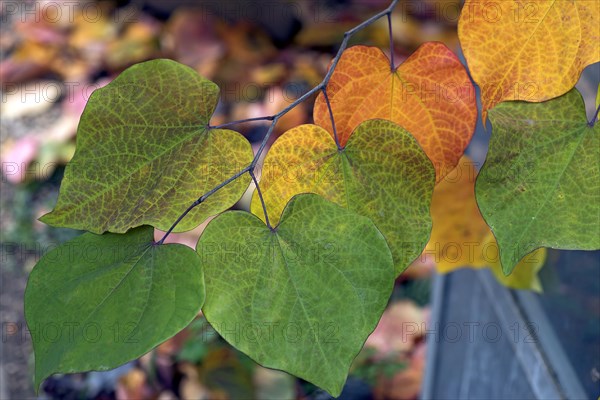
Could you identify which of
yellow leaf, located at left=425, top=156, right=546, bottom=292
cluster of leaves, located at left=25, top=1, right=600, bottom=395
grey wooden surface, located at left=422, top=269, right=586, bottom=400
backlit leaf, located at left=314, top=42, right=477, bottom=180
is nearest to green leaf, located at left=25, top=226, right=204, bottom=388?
cluster of leaves, located at left=25, top=1, right=600, bottom=395

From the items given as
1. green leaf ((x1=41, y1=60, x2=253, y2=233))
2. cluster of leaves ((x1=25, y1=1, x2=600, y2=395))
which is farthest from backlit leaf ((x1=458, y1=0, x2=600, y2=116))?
green leaf ((x1=41, y1=60, x2=253, y2=233))

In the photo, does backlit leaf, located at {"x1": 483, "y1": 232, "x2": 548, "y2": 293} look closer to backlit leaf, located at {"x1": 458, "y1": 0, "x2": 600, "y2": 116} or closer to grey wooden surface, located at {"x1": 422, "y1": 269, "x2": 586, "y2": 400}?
grey wooden surface, located at {"x1": 422, "y1": 269, "x2": 586, "y2": 400}

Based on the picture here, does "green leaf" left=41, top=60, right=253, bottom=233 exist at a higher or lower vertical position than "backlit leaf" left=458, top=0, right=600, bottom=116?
lower

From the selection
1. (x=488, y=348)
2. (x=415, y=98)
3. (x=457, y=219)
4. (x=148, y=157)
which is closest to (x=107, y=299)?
(x=148, y=157)

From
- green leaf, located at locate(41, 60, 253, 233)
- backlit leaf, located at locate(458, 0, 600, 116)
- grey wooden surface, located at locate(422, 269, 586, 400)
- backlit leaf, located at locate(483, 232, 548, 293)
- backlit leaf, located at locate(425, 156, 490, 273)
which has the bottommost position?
grey wooden surface, located at locate(422, 269, 586, 400)

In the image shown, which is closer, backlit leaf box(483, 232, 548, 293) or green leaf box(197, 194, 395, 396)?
green leaf box(197, 194, 395, 396)

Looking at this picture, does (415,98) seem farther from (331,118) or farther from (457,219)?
(457,219)
